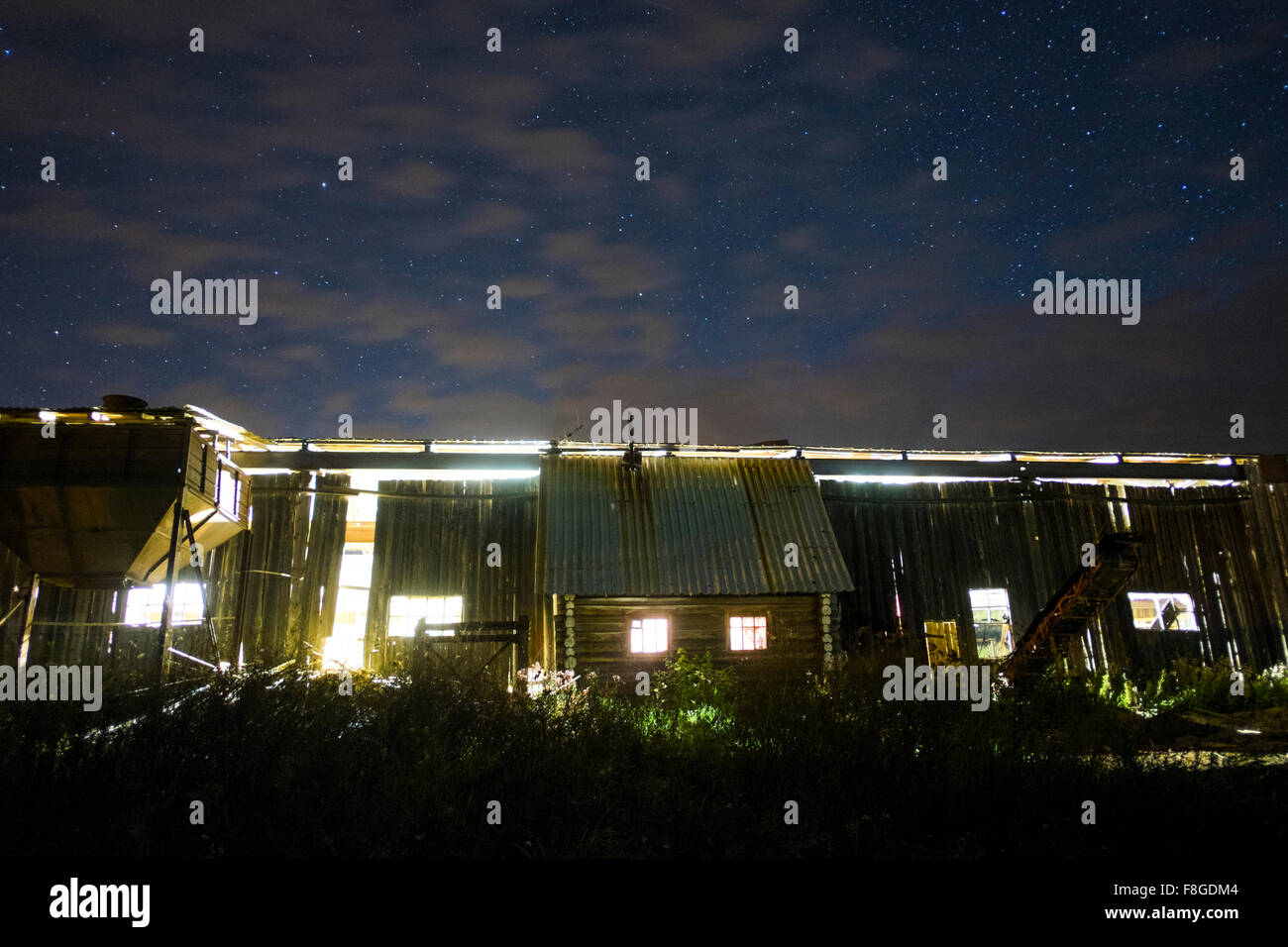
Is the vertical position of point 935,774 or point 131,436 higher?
point 131,436

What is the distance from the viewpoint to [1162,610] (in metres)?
17.6

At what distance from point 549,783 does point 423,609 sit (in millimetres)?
9660

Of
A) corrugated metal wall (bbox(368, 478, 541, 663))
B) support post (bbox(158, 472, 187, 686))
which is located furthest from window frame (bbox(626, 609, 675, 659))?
support post (bbox(158, 472, 187, 686))

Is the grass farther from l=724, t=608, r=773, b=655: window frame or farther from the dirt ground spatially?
l=724, t=608, r=773, b=655: window frame

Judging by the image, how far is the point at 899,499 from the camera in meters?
17.9

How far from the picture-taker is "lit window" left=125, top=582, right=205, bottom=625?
1504 cm

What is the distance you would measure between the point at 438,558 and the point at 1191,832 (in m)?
14.1

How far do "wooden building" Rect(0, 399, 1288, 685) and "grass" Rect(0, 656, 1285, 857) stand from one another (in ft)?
11.7

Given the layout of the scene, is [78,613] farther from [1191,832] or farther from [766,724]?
[1191,832]

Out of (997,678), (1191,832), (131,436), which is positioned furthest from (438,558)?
(1191,832)

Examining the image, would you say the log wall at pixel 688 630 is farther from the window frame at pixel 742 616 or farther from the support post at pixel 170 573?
the support post at pixel 170 573
